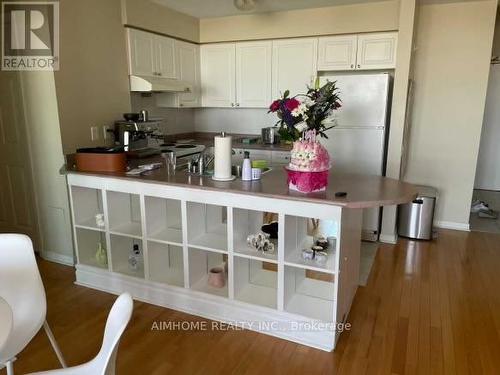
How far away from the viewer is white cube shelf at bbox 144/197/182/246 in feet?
8.69

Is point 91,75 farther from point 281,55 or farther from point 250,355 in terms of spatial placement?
point 250,355

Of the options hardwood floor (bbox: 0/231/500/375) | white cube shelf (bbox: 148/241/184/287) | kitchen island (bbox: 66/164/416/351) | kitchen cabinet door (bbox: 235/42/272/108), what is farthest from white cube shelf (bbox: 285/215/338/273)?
kitchen cabinet door (bbox: 235/42/272/108)

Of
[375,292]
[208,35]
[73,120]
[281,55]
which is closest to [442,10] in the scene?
[281,55]

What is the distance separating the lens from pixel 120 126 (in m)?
3.35

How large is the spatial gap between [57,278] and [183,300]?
3.95 feet

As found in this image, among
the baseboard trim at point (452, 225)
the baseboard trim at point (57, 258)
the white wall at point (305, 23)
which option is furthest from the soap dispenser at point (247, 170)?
the baseboard trim at point (452, 225)

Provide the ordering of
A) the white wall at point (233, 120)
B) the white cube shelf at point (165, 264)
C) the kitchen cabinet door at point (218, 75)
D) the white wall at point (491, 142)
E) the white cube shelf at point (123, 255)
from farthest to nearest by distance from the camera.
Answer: the white wall at point (491, 142) → the white wall at point (233, 120) → the kitchen cabinet door at point (218, 75) → the white cube shelf at point (123, 255) → the white cube shelf at point (165, 264)

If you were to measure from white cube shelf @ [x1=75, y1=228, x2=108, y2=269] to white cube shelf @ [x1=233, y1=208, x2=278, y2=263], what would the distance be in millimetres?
1207

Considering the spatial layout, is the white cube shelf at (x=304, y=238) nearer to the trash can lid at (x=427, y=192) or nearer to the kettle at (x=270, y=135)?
the trash can lid at (x=427, y=192)

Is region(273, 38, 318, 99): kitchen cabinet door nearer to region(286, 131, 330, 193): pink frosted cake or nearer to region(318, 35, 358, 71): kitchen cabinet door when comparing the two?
region(318, 35, 358, 71): kitchen cabinet door

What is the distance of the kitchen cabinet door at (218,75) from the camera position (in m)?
4.50

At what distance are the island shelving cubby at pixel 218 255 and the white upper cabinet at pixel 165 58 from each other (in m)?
1.63

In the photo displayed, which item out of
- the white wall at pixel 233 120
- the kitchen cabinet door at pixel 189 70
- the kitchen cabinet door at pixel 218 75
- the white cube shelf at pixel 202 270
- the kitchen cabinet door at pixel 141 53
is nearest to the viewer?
the white cube shelf at pixel 202 270

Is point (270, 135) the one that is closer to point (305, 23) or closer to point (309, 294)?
point (305, 23)
